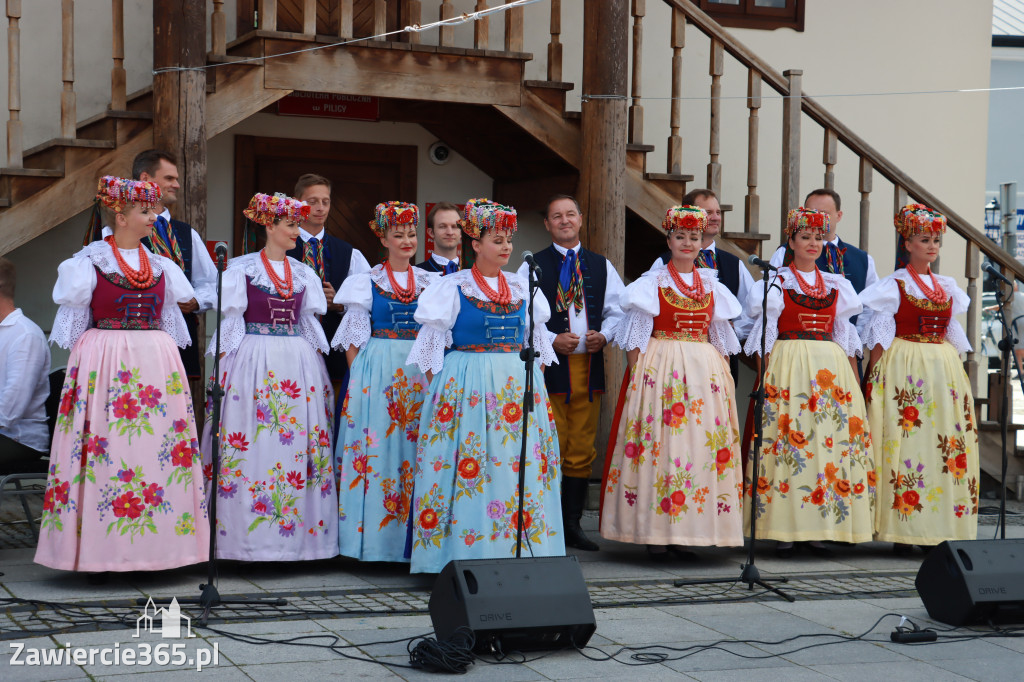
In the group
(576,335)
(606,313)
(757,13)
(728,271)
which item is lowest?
(576,335)

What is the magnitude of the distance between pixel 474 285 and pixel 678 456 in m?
1.28

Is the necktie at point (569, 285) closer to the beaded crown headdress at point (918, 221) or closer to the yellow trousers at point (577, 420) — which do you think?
the yellow trousers at point (577, 420)

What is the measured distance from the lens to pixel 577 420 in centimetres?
622

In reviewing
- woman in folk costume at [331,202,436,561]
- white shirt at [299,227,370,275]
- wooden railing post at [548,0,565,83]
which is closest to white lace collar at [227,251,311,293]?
woman in folk costume at [331,202,436,561]

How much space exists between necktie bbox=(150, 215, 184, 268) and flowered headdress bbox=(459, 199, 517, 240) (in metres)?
1.41

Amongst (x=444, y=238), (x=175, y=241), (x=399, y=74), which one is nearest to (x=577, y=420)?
(x=444, y=238)

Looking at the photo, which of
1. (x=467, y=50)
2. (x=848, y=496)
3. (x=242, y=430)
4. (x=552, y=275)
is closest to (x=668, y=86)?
(x=467, y=50)

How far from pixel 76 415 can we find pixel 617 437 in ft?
8.03

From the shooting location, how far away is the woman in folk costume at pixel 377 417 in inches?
217

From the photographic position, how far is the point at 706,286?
19.4 feet

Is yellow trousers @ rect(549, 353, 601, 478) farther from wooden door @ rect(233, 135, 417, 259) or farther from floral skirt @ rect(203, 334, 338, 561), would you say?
wooden door @ rect(233, 135, 417, 259)

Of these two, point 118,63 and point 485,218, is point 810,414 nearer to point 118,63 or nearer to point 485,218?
point 485,218

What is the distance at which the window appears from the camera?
9.29 metres

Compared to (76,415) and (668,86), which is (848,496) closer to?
(76,415)
